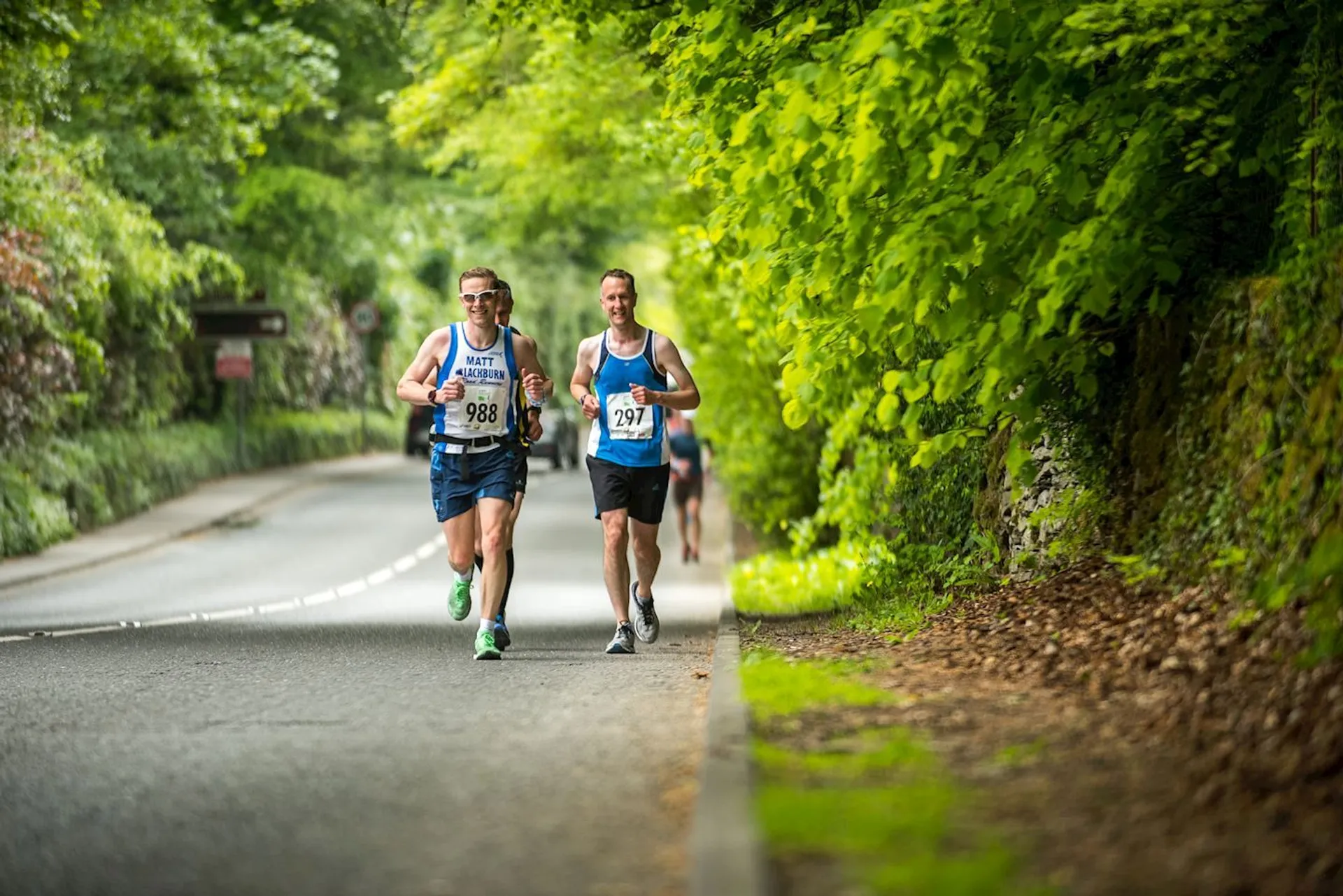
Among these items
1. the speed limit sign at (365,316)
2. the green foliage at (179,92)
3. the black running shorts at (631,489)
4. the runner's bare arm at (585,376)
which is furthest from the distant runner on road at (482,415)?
the speed limit sign at (365,316)

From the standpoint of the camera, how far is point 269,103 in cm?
3083

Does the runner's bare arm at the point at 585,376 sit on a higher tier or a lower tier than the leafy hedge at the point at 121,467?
higher

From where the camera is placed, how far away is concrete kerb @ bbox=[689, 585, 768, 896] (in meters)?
4.77

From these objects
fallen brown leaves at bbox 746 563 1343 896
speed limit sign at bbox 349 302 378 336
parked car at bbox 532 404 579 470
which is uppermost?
speed limit sign at bbox 349 302 378 336

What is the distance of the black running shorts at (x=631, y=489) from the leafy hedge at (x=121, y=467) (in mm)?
12767

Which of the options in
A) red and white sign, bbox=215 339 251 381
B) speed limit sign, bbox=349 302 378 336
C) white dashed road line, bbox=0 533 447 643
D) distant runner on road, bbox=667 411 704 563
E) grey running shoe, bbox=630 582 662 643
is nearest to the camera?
grey running shoe, bbox=630 582 662 643

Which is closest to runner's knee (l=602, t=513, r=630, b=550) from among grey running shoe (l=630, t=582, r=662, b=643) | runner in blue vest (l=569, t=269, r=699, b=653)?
runner in blue vest (l=569, t=269, r=699, b=653)

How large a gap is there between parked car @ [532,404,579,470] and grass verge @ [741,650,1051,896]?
38.1 metres

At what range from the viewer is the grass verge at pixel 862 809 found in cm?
482

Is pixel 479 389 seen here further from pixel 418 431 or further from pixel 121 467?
pixel 418 431

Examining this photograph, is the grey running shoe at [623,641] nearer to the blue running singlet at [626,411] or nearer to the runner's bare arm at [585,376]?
the blue running singlet at [626,411]

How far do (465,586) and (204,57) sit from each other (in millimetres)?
17084

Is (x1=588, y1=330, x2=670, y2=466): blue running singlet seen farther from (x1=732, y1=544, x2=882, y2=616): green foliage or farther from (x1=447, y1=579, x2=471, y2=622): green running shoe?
(x1=732, y1=544, x2=882, y2=616): green foliage

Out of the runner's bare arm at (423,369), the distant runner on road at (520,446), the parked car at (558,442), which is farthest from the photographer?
the parked car at (558,442)
